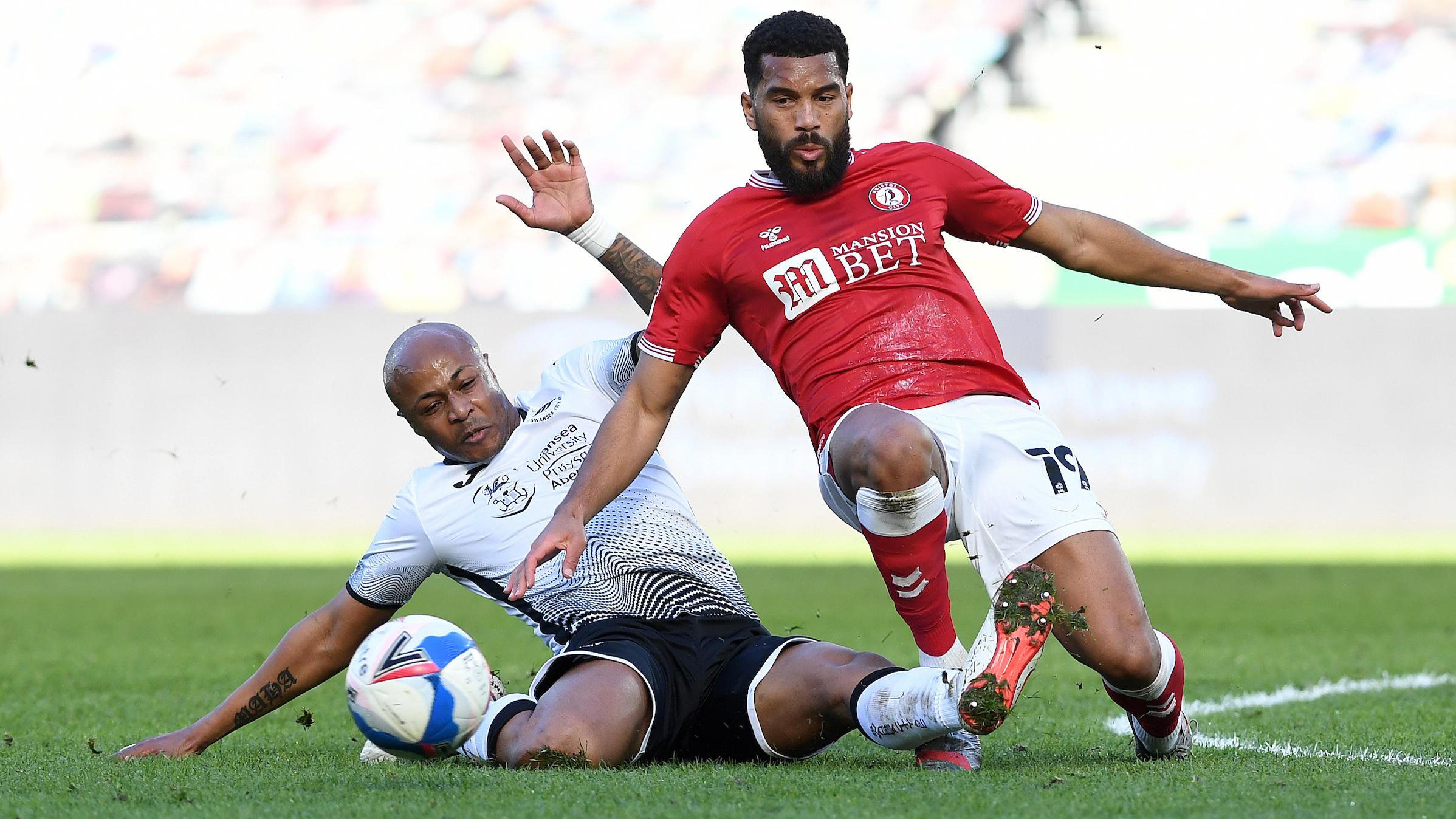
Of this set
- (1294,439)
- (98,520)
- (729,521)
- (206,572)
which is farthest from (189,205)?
(1294,439)

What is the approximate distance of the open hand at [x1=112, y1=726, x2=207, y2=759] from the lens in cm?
391

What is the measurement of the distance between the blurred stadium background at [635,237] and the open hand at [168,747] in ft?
27.5

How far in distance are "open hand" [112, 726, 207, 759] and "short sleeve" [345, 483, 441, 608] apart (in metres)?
0.55

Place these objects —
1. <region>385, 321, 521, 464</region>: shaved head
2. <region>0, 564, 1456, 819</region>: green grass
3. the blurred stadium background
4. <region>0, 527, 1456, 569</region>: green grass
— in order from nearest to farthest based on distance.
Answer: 1. <region>0, 564, 1456, 819</region>: green grass
2. <region>385, 321, 521, 464</region>: shaved head
3. <region>0, 527, 1456, 569</region>: green grass
4. the blurred stadium background

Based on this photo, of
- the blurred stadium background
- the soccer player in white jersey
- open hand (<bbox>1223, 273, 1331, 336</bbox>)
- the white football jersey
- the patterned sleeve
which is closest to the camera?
the soccer player in white jersey

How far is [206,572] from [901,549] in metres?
9.01

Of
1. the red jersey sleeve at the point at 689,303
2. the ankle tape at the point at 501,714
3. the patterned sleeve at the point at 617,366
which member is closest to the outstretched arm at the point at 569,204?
the patterned sleeve at the point at 617,366

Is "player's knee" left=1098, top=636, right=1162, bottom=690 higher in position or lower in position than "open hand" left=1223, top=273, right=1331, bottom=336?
lower

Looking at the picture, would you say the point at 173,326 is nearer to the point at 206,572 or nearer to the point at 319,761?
the point at 206,572

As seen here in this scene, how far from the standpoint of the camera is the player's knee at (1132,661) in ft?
11.6

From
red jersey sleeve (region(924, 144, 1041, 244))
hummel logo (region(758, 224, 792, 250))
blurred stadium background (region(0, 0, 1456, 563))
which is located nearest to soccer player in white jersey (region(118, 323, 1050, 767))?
hummel logo (region(758, 224, 792, 250))

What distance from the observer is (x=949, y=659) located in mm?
3615

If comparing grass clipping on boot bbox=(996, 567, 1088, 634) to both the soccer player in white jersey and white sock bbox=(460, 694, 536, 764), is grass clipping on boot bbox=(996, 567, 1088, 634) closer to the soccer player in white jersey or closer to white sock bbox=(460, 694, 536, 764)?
the soccer player in white jersey

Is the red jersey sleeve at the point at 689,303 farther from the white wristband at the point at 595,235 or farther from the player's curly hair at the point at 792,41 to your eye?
the white wristband at the point at 595,235
